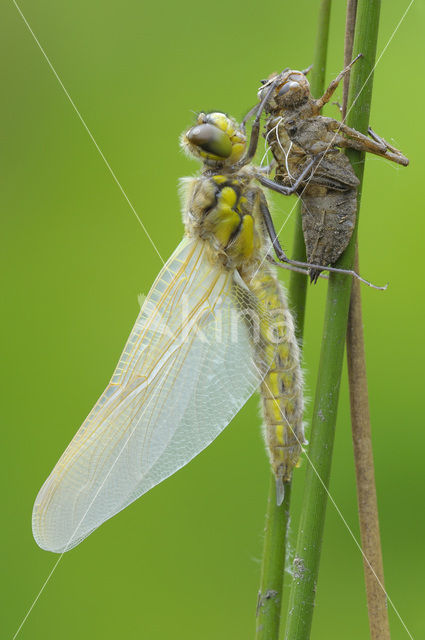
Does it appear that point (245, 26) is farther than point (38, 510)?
Yes

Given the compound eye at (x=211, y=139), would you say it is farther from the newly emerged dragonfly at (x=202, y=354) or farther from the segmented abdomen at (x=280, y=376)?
the segmented abdomen at (x=280, y=376)

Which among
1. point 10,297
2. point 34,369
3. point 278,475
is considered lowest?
point 278,475

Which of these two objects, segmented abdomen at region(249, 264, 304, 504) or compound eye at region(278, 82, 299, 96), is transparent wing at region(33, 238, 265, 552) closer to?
segmented abdomen at region(249, 264, 304, 504)

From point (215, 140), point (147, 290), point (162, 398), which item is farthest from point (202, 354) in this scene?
point (147, 290)

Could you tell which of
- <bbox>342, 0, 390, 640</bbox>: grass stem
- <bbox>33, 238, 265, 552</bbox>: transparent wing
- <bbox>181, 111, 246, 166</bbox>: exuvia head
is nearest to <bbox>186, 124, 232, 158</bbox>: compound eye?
<bbox>181, 111, 246, 166</bbox>: exuvia head

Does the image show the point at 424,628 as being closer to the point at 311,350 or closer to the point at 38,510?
the point at 311,350

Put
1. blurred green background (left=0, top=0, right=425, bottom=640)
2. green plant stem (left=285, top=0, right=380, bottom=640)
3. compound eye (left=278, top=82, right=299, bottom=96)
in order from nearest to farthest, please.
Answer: green plant stem (left=285, top=0, right=380, bottom=640)
compound eye (left=278, top=82, right=299, bottom=96)
blurred green background (left=0, top=0, right=425, bottom=640)

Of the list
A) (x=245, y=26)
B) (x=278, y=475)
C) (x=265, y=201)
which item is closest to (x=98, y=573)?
(x=278, y=475)

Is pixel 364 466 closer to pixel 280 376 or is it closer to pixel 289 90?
pixel 280 376
